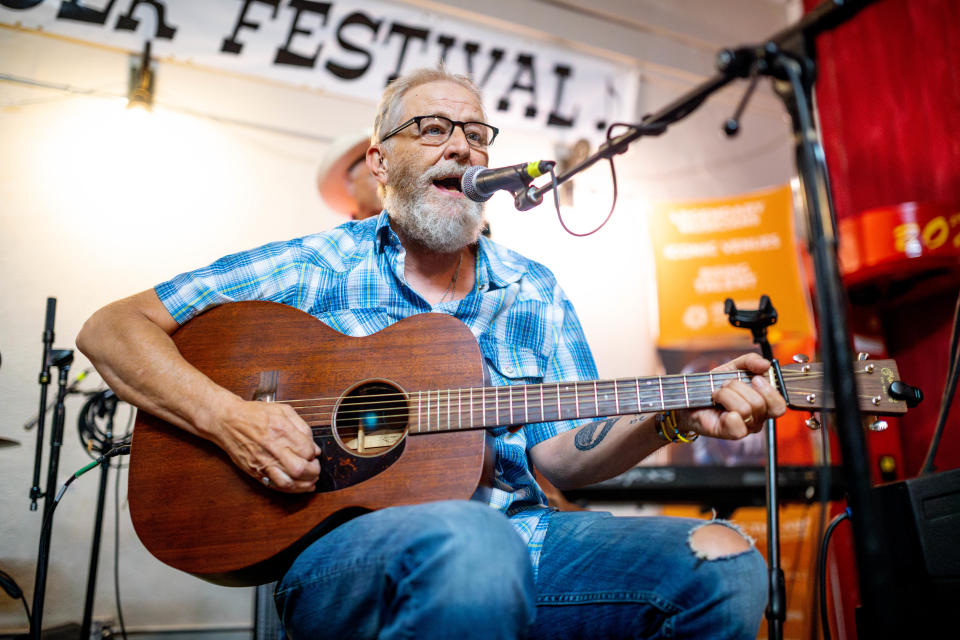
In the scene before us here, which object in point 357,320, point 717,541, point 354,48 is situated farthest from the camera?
point 354,48

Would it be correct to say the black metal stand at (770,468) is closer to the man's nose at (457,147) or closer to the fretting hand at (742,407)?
the fretting hand at (742,407)

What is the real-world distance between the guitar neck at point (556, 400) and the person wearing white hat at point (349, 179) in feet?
5.97

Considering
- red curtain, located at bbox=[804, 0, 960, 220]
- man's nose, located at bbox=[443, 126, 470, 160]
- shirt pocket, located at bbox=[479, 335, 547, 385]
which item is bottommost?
shirt pocket, located at bbox=[479, 335, 547, 385]

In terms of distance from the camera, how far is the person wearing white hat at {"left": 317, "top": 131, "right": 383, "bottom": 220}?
3.17 meters

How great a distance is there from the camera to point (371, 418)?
154 cm

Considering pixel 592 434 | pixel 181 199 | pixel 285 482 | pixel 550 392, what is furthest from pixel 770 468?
pixel 181 199

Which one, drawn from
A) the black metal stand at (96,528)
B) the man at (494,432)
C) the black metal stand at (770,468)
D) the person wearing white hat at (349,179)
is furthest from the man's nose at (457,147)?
the black metal stand at (96,528)

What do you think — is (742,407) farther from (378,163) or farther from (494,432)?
(378,163)

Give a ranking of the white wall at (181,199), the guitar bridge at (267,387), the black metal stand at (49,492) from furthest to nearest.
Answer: the white wall at (181,199) < the black metal stand at (49,492) < the guitar bridge at (267,387)

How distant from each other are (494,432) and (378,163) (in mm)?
1075

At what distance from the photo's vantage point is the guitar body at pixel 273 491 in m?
1.39

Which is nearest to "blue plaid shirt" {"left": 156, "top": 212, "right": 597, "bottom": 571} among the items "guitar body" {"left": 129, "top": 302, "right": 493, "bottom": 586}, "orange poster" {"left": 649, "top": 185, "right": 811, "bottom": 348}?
"guitar body" {"left": 129, "top": 302, "right": 493, "bottom": 586}

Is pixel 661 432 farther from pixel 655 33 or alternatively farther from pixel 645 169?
pixel 655 33

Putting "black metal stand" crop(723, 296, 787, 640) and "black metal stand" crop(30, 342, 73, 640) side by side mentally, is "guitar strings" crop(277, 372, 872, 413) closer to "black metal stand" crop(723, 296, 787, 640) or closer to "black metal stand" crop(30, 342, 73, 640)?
"black metal stand" crop(723, 296, 787, 640)
